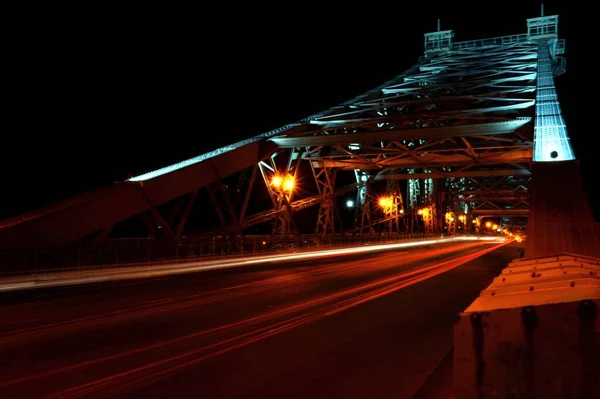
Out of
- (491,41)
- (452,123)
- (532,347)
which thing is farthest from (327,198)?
(491,41)

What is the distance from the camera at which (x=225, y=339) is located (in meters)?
8.23

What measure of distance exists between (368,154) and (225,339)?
2485 centimetres

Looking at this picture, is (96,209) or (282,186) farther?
(282,186)

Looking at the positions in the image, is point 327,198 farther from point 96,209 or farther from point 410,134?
point 96,209

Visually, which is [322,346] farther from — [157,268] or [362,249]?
[362,249]

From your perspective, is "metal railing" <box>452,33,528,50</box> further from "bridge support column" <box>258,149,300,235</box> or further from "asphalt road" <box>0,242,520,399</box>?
"asphalt road" <box>0,242,520,399</box>

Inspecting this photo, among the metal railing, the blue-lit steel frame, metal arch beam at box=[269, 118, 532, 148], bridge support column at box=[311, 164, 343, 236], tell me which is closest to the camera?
metal arch beam at box=[269, 118, 532, 148]

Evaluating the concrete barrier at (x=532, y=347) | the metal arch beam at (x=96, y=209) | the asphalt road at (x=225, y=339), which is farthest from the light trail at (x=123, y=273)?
the concrete barrier at (x=532, y=347)

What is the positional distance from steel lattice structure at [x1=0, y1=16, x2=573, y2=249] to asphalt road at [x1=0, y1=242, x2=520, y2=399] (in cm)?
434

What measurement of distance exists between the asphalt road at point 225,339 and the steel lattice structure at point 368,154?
4.34 m

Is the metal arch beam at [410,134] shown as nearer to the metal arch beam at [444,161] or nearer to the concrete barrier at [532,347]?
the metal arch beam at [444,161]

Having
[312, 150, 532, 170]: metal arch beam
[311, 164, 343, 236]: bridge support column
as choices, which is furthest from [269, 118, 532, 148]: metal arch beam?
[311, 164, 343, 236]: bridge support column

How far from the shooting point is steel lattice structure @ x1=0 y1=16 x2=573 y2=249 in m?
18.2

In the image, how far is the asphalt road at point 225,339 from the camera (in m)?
5.92
